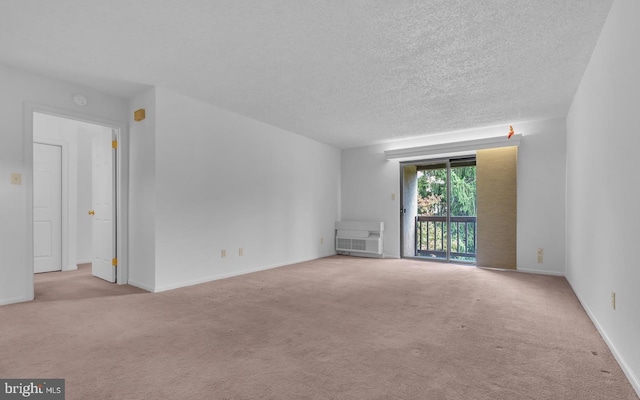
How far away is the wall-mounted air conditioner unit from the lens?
6.37 m

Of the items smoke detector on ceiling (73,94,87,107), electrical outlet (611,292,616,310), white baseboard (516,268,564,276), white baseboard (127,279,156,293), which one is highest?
smoke detector on ceiling (73,94,87,107)

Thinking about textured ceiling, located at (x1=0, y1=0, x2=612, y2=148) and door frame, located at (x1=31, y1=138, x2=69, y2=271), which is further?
door frame, located at (x1=31, y1=138, x2=69, y2=271)

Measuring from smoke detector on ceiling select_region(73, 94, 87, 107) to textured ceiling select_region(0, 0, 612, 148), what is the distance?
10.0 inches

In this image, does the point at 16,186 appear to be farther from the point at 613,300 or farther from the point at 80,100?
the point at 613,300

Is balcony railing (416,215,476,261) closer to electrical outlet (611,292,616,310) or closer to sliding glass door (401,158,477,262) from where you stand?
sliding glass door (401,158,477,262)

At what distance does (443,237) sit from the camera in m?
6.51

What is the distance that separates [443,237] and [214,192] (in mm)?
4783

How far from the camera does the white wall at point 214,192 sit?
371cm

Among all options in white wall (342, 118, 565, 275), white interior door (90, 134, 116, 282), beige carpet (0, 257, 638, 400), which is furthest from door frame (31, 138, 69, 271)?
white wall (342, 118, 565, 275)

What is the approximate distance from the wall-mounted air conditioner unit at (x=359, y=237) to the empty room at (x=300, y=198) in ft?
1.83

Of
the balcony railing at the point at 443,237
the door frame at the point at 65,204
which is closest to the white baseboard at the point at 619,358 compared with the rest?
the balcony railing at the point at 443,237

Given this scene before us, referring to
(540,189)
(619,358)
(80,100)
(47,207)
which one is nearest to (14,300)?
(47,207)

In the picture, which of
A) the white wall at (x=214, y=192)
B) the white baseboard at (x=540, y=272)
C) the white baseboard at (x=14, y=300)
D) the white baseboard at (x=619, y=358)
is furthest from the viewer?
the white baseboard at (x=540, y=272)

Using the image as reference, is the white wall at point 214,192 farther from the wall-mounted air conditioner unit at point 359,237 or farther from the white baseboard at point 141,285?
the wall-mounted air conditioner unit at point 359,237
